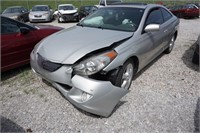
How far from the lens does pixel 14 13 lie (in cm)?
1468

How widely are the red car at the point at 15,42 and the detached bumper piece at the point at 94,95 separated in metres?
2.03

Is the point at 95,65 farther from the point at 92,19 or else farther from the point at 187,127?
the point at 92,19

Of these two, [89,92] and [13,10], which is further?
[13,10]

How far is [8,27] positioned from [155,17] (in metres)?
3.34

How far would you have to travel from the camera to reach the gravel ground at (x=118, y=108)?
2.72 meters

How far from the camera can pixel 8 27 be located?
13.9ft

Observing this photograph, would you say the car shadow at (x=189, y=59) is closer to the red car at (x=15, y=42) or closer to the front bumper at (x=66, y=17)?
the red car at (x=15, y=42)

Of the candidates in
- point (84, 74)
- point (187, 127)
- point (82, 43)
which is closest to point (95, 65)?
point (84, 74)

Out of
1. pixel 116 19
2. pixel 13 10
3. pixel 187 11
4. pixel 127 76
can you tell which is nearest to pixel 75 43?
pixel 127 76

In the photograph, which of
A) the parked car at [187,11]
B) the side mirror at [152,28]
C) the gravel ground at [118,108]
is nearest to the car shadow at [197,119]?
the gravel ground at [118,108]

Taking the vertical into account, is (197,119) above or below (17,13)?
below

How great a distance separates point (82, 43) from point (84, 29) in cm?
88

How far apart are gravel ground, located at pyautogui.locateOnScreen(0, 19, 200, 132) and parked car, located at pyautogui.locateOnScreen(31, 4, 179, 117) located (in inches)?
10.0

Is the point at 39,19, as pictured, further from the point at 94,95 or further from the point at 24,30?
the point at 94,95
